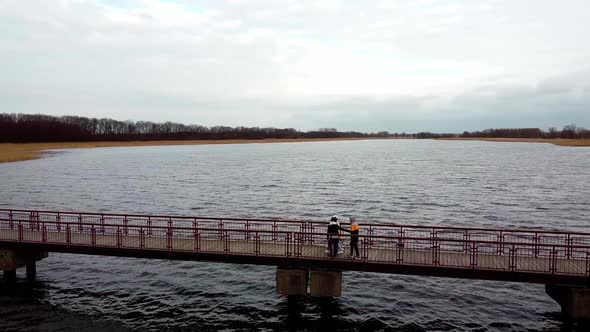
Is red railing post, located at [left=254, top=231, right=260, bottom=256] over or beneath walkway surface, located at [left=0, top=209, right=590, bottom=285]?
over

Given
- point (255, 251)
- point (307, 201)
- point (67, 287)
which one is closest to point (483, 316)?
point (255, 251)

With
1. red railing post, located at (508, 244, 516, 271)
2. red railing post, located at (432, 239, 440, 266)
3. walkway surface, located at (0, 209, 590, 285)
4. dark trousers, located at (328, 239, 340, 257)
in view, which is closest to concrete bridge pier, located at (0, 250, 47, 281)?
walkway surface, located at (0, 209, 590, 285)

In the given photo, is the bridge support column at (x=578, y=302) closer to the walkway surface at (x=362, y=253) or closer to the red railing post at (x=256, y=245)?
the walkway surface at (x=362, y=253)

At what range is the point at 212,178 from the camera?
2970 inches

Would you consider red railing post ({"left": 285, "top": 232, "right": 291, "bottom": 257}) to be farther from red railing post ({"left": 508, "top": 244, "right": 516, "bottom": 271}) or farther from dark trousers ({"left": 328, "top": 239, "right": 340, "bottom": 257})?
red railing post ({"left": 508, "top": 244, "right": 516, "bottom": 271})

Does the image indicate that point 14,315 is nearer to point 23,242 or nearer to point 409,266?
point 23,242

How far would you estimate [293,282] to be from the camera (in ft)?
64.9

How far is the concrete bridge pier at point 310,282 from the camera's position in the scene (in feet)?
63.8

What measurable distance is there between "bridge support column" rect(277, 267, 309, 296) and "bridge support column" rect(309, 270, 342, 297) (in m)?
0.45

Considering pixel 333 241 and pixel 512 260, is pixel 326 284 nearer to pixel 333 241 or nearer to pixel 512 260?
pixel 333 241

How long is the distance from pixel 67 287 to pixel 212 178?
5170 cm

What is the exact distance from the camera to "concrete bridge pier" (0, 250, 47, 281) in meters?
22.7

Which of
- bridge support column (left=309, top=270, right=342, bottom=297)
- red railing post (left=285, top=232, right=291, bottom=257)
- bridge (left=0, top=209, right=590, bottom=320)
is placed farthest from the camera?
red railing post (left=285, top=232, right=291, bottom=257)

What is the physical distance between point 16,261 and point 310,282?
1515 centimetres
